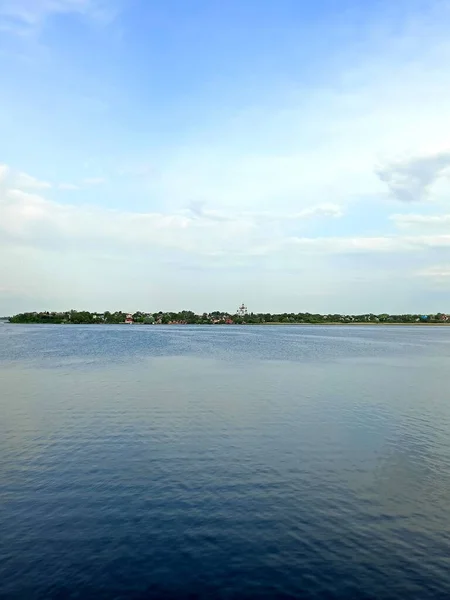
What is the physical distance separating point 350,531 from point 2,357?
67818 millimetres

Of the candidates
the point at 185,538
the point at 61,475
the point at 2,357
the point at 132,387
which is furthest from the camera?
the point at 2,357

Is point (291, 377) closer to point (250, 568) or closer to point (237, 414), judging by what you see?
point (237, 414)

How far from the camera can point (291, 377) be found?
171 feet

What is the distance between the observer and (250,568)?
13297mm

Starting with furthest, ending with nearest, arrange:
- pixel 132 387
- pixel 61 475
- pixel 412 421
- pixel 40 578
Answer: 1. pixel 132 387
2. pixel 412 421
3. pixel 61 475
4. pixel 40 578

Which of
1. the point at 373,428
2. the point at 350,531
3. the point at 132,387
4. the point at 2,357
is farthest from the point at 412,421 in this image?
the point at 2,357

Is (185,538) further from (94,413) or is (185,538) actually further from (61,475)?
(94,413)

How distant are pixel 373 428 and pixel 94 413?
58.8ft

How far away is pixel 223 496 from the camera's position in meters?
18.2

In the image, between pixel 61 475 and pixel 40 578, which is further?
pixel 61 475

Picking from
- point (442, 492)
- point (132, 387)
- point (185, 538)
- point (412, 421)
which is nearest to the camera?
point (185, 538)

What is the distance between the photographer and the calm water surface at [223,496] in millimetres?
12867

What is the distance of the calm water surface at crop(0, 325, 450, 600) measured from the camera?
42.2 ft

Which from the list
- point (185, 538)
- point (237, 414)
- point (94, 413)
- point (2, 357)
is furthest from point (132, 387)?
point (2, 357)
